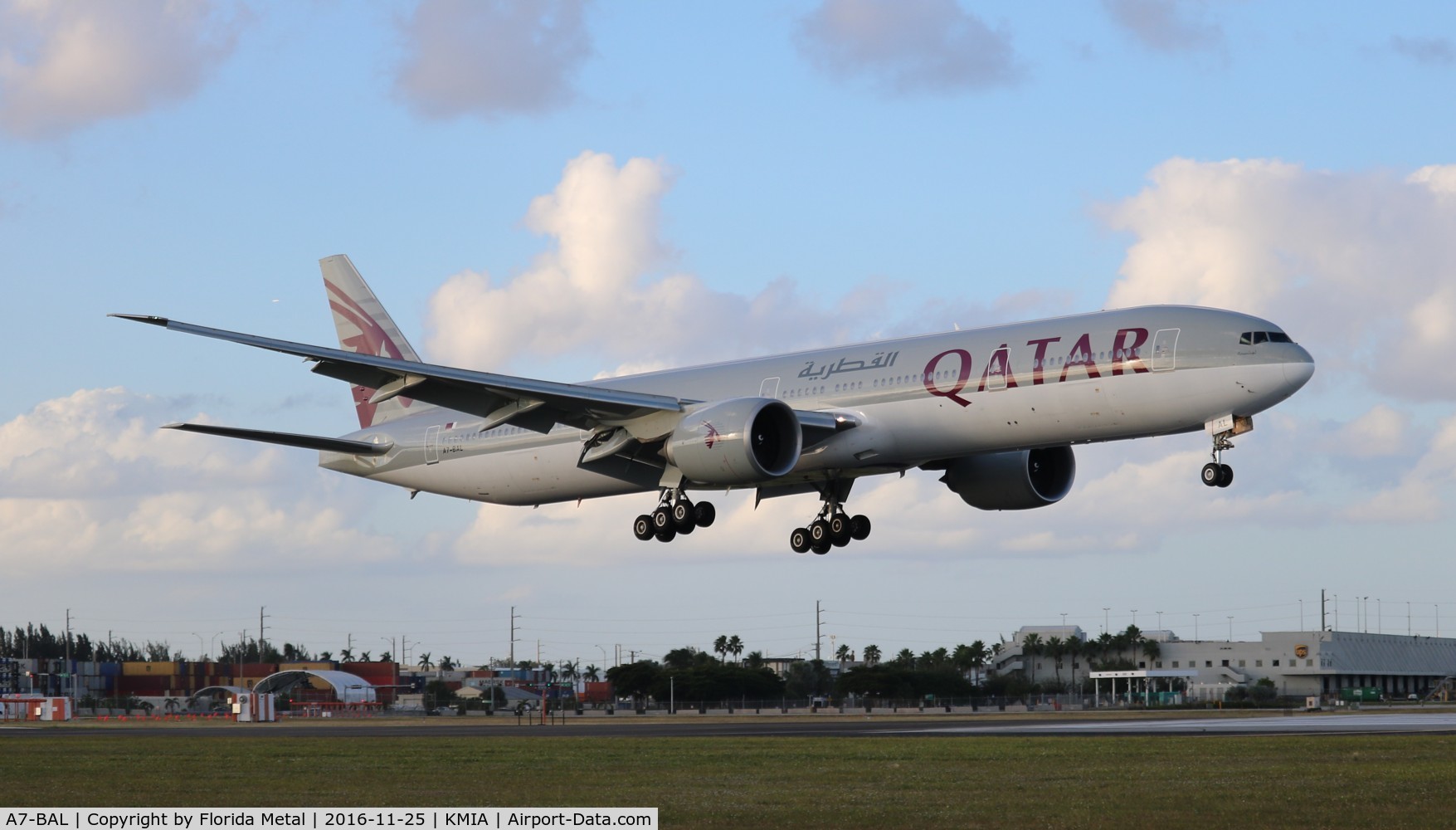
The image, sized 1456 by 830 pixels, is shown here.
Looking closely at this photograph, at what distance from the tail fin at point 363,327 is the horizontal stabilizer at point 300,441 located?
1.96 meters

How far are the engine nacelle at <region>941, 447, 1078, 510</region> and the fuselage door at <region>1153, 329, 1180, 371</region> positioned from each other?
991 cm

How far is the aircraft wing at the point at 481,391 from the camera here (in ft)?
134

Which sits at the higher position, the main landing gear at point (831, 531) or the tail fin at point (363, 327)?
the tail fin at point (363, 327)

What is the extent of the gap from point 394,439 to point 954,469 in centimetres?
1914

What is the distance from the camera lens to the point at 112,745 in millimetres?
50812

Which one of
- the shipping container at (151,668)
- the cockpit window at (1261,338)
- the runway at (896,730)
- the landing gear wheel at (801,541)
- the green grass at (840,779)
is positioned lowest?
the shipping container at (151,668)

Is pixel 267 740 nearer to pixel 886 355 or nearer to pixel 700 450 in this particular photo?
pixel 700 450

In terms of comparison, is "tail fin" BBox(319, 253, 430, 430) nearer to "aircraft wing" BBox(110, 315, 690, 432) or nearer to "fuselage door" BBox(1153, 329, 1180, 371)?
"aircraft wing" BBox(110, 315, 690, 432)

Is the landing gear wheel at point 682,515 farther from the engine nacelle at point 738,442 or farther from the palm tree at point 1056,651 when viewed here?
the palm tree at point 1056,651

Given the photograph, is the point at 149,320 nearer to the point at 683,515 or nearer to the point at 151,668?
the point at 683,515

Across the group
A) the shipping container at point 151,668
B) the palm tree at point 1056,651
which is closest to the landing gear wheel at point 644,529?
the palm tree at point 1056,651

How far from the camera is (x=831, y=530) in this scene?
49062mm

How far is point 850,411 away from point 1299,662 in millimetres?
115570

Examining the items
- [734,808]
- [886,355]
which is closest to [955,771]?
[734,808]
